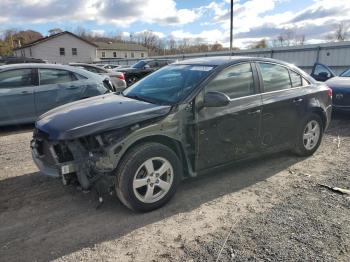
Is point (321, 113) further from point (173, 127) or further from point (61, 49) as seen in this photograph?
point (61, 49)

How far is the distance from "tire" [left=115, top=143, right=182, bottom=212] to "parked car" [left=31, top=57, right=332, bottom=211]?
11mm

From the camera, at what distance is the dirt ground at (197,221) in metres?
3.05

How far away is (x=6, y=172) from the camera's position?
511cm

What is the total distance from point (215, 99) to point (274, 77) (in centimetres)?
152

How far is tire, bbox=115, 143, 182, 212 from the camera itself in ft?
11.5

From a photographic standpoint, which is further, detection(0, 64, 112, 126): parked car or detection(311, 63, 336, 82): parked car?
detection(311, 63, 336, 82): parked car

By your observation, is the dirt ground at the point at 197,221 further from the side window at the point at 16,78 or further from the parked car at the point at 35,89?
the side window at the point at 16,78

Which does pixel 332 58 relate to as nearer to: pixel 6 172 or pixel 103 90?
pixel 103 90

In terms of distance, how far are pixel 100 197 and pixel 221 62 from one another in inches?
92.2

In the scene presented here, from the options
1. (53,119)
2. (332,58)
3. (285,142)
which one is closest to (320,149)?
Result: (285,142)

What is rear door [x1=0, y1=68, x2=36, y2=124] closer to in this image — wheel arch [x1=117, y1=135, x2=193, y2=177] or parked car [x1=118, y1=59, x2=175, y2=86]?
wheel arch [x1=117, y1=135, x2=193, y2=177]

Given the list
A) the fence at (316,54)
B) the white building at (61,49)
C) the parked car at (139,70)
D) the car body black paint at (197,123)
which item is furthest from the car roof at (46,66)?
the white building at (61,49)

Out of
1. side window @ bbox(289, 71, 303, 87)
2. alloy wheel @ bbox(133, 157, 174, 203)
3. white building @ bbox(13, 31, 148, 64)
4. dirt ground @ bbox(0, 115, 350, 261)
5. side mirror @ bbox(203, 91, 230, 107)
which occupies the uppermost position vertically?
white building @ bbox(13, 31, 148, 64)

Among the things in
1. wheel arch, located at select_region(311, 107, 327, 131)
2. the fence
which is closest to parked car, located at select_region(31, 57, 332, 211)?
wheel arch, located at select_region(311, 107, 327, 131)
